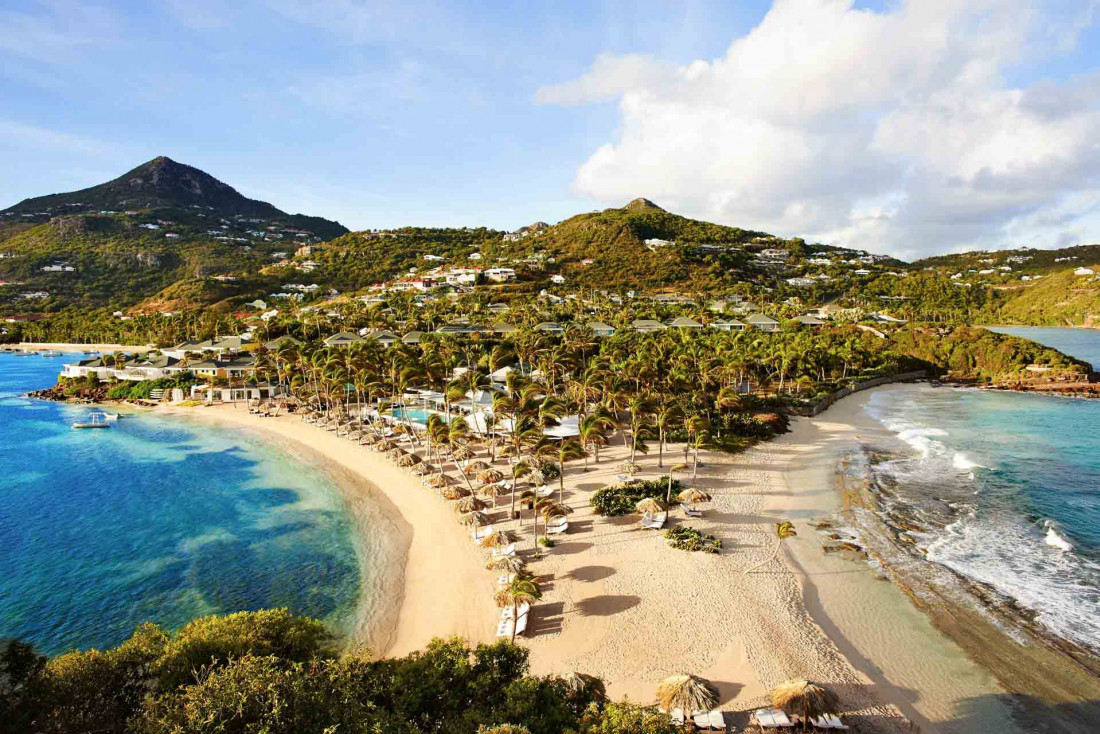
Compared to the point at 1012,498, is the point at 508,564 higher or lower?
higher

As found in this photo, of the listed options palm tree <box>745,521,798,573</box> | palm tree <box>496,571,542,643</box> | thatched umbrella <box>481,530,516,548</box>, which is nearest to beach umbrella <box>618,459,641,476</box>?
palm tree <box>745,521,798,573</box>

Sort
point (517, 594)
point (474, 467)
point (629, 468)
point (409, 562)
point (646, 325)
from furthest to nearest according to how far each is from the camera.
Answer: point (646, 325) → point (474, 467) → point (629, 468) → point (409, 562) → point (517, 594)

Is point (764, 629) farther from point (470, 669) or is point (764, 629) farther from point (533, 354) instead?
point (533, 354)

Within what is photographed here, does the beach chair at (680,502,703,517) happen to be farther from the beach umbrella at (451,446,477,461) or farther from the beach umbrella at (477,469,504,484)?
the beach umbrella at (451,446,477,461)

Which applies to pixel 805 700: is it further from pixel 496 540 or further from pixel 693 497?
pixel 693 497

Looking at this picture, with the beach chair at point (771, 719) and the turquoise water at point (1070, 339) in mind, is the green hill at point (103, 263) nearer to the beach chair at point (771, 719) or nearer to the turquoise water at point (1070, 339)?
the beach chair at point (771, 719)

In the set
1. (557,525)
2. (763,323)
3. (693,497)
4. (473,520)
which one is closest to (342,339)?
(473,520)

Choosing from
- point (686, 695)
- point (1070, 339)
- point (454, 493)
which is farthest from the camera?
point (1070, 339)
